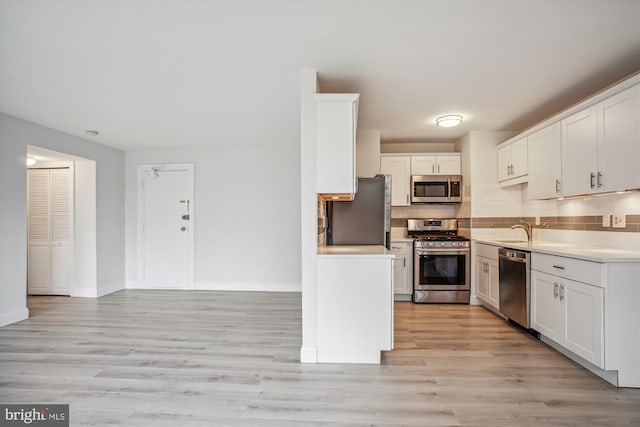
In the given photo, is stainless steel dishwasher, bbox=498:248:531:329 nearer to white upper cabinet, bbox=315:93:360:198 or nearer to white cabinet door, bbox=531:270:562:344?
white cabinet door, bbox=531:270:562:344

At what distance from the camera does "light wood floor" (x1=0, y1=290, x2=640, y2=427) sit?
1967 mm

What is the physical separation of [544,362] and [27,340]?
180 inches

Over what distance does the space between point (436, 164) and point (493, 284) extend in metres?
1.89

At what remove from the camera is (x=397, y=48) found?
2.41 meters

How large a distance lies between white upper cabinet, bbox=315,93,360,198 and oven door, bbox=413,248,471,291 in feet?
8.01

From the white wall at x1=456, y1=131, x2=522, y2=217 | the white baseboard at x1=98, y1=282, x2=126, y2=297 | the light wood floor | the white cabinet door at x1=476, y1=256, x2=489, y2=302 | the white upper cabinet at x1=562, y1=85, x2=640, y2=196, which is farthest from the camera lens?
the white baseboard at x1=98, y1=282, x2=126, y2=297

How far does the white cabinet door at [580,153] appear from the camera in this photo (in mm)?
2861

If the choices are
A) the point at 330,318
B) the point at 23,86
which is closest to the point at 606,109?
the point at 330,318

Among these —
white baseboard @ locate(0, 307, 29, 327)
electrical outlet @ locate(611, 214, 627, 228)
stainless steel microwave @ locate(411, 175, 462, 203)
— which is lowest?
white baseboard @ locate(0, 307, 29, 327)

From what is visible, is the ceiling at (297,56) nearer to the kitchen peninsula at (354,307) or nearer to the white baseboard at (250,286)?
the kitchen peninsula at (354,307)

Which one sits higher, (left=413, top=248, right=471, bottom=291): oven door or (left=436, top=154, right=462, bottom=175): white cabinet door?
(left=436, top=154, right=462, bottom=175): white cabinet door

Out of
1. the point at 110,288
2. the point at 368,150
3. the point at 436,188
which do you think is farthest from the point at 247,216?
the point at 436,188

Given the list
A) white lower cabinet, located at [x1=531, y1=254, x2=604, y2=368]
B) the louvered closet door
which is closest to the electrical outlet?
white lower cabinet, located at [x1=531, y1=254, x2=604, y2=368]

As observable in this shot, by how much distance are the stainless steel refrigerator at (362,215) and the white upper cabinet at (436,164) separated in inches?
51.3
